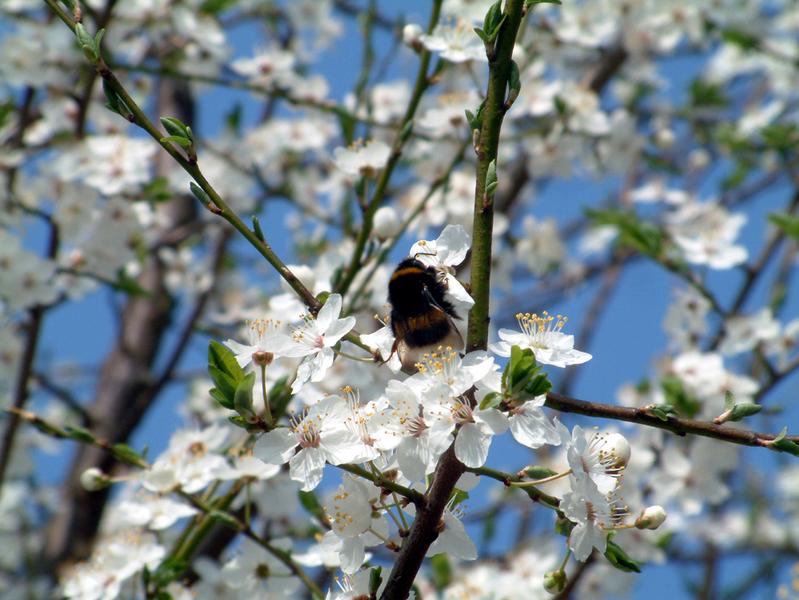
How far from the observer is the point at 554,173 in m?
4.04

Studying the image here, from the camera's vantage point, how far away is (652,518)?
1.53 m

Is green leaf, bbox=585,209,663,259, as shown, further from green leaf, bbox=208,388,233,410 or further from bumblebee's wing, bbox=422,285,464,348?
green leaf, bbox=208,388,233,410

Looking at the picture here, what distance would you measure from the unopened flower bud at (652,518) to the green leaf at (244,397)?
0.68 m

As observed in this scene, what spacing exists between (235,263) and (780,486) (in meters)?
5.11

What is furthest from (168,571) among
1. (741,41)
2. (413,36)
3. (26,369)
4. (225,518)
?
(741,41)

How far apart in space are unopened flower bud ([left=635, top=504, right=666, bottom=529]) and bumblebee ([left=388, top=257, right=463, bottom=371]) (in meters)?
0.42

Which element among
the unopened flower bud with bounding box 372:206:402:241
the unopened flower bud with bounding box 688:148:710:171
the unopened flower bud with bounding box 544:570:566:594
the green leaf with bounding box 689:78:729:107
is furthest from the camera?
the unopened flower bud with bounding box 688:148:710:171

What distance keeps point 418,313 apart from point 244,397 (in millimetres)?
384

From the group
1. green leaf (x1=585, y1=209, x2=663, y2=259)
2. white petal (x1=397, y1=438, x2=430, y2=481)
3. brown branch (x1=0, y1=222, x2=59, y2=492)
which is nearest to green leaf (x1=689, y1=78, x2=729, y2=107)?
green leaf (x1=585, y1=209, x2=663, y2=259)

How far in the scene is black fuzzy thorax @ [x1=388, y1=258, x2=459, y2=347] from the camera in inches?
63.6

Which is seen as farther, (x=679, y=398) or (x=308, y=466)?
(x=679, y=398)

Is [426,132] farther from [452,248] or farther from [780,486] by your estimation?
[780,486]

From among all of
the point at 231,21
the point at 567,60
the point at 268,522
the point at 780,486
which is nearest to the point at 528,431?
the point at 268,522

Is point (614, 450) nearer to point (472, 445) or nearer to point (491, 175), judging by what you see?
point (472, 445)
